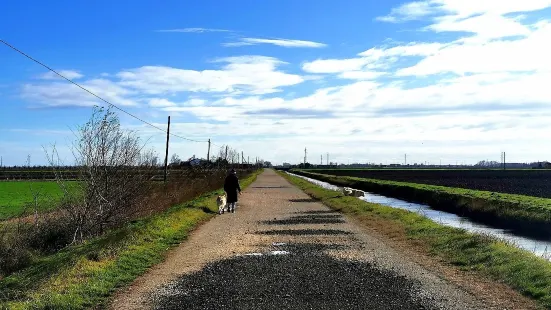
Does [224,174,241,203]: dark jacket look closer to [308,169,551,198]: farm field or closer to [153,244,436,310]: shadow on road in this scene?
[153,244,436,310]: shadow on road

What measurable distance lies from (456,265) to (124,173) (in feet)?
40.2

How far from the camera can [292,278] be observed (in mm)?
9227

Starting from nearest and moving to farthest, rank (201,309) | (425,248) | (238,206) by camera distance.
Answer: (201,309)
(425,248)
(238,206)

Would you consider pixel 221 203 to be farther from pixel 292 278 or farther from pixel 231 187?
pixel 292 278

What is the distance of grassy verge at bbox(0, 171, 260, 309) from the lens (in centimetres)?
746

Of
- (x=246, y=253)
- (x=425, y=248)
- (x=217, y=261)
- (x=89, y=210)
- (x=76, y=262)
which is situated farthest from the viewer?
(x=89, y=210)

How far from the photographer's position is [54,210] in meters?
18.5

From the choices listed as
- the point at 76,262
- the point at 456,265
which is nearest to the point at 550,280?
the point at 456,265

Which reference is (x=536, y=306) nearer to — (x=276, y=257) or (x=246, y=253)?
(x=276, y=257)

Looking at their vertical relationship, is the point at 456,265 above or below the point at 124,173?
below

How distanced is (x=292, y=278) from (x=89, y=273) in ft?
11.7

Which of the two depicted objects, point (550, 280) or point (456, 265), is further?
point (456, 265)

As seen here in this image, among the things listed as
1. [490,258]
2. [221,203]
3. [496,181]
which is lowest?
[490,258]

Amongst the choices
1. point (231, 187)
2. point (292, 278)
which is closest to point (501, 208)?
point (231, 187)
